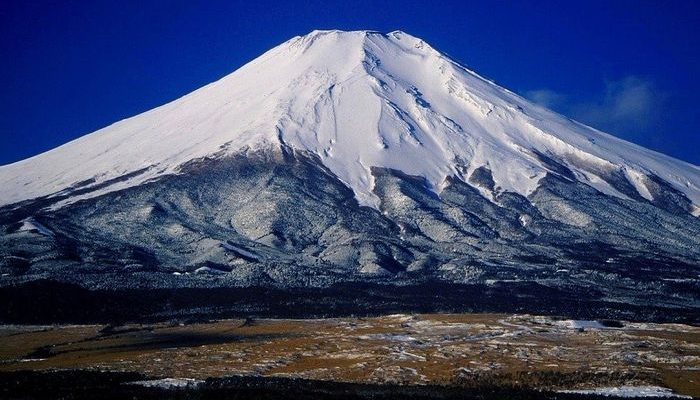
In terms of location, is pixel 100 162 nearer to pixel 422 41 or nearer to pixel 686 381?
pixel 422 41

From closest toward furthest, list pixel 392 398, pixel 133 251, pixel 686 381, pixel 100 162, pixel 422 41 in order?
pixel 392 398, pixel 686 381, pixel 133 251, pixel 100 162, pixel 422 41

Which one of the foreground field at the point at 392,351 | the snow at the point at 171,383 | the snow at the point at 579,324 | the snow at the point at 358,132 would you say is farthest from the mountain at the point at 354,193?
the snow at the point at 171,383

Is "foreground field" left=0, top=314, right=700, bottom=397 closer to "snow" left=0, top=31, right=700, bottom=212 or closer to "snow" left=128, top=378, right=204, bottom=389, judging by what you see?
"snow" left=128, top=378, right=204, bottom=389

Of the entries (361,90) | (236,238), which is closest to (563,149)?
(361,90)

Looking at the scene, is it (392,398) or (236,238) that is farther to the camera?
(236,238)

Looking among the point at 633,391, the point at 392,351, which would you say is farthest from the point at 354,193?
the point at 633,391

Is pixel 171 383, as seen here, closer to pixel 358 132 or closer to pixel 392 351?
pixel 392 351

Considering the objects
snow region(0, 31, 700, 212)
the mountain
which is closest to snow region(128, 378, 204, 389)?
the mountain
